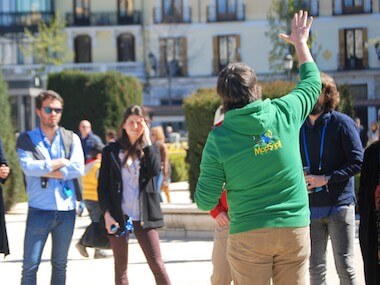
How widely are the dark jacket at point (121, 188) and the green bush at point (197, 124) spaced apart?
786cm

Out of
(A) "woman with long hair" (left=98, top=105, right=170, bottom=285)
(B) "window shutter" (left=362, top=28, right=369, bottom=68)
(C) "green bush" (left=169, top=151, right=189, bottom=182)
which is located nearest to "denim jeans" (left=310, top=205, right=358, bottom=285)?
(A) "woman with long hair" (left=98, top=105, right=170, bottom=285)

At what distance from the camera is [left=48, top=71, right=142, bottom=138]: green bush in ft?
90.2

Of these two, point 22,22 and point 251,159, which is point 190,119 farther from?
point 22,22

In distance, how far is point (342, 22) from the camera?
2083 inches

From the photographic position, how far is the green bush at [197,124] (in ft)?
50.2

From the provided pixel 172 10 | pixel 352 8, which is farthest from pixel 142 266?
pixel 172 10

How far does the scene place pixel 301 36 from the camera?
5352mm

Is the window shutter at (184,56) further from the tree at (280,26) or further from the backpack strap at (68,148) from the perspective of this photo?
the backpack strap at (68,148)

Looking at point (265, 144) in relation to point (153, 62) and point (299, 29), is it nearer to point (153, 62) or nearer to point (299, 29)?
point (299, 29)

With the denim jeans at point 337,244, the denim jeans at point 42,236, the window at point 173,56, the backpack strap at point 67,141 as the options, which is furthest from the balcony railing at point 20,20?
the denim jeans at point 337,244

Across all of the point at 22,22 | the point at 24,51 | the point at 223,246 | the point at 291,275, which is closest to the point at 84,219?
the point at 223,246

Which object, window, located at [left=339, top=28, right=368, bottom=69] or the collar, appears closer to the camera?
the collar

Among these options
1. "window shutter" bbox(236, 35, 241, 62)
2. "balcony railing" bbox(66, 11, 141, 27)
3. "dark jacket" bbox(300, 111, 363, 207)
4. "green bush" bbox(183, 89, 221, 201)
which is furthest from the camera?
"balcony railing" bbox(66, 11, 141, 27)

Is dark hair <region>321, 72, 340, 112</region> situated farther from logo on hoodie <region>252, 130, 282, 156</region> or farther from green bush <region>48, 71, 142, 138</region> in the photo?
green bush <region>48, 71, 142, 138</region>
